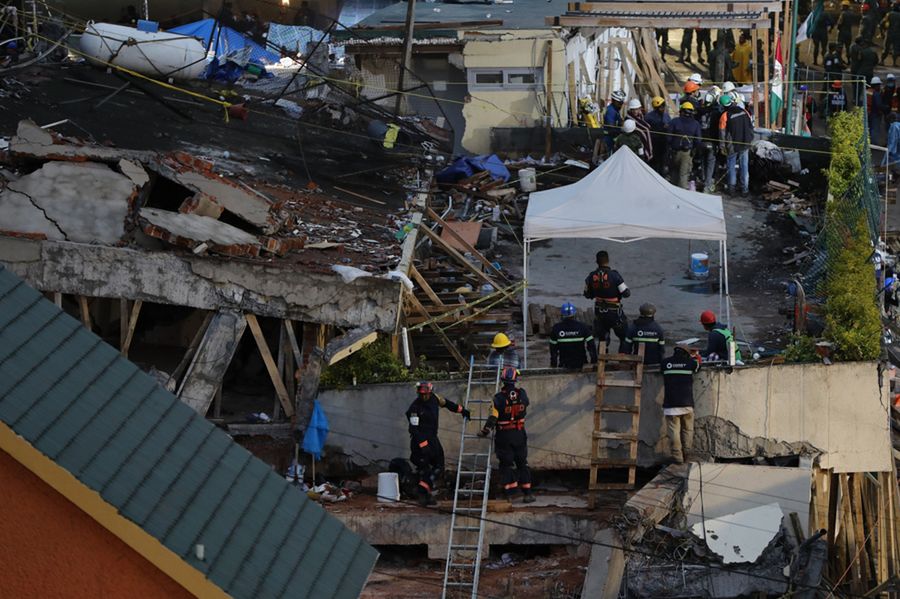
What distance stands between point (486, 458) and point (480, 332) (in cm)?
272

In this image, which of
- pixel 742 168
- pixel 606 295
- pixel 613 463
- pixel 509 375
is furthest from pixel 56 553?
pixel 742 168

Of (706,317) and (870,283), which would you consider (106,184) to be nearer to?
(706,317)

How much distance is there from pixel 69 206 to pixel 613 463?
7.05 metres

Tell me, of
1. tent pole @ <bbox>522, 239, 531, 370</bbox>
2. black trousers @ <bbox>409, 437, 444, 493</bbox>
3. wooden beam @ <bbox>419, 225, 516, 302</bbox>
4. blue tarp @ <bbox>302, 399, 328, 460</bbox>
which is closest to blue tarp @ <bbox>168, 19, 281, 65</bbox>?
wooden beam @ <bbox>419, 225, 516, 302</bbox>

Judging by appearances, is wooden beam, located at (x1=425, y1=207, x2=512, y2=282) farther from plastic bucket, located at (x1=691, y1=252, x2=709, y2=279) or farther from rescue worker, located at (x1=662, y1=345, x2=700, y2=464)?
rescue worker, located at (x1=662, y1=345, x2=700, y2=464)

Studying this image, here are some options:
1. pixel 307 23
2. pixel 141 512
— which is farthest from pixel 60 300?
pixel 307 23

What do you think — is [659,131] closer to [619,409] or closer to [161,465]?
[619,409]

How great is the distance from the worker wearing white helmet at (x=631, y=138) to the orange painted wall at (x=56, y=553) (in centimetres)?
1683

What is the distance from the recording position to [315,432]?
60.7 ft

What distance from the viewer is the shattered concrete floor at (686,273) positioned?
834 inches

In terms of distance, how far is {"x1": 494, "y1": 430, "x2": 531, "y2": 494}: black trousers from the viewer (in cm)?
1741

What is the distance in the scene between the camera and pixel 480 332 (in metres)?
20.8

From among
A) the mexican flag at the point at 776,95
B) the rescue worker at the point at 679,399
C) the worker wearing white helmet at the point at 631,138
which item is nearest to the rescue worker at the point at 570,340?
the rescue worker at the point at 679,399

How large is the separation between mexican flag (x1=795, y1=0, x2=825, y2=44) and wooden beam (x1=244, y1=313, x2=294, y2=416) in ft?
72.5
